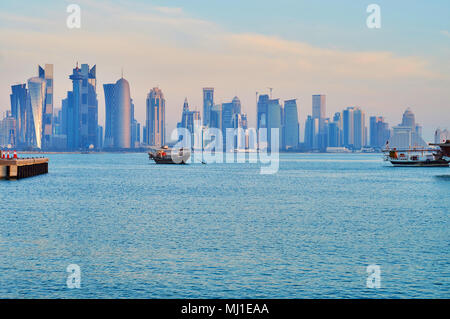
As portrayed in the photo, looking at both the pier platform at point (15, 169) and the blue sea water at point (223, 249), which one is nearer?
the blue sea water at point (223, 249)

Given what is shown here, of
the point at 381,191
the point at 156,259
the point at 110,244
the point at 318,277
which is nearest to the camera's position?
the point at 318,277

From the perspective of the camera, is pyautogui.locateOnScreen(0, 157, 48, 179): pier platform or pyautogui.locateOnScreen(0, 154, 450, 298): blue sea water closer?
pyautogui.locateOnScreen(0, 154, 450, 298): blue sea water

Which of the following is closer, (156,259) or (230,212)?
(156,259)

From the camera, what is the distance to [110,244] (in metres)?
38.2

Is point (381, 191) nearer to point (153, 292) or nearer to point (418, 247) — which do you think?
point (418, 247)

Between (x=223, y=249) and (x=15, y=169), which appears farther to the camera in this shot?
(x=15, y=169)

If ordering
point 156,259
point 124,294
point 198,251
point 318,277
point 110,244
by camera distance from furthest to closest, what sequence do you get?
point 110,244
point 198,251
point 156,259
point 318,277
point 124,294

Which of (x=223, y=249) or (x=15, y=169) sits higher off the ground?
(x=15, y=169)

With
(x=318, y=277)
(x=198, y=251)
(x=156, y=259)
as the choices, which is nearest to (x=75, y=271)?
(x=156, y=259)

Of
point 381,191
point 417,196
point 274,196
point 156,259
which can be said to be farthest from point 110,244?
point 381,191

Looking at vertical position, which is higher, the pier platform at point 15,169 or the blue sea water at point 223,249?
the pier platform at point 15,169

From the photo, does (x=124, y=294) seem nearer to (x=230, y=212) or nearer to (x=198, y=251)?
(x=198, y=251)

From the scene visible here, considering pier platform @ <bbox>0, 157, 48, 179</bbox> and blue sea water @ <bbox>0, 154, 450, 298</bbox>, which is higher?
pier platform @ <bbox>0, 157, 48, 179</bbox>

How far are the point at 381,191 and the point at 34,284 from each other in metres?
71.8
